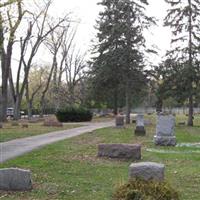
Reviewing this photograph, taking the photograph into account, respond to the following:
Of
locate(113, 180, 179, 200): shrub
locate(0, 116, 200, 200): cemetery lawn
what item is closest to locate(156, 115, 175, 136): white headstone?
locate(0, 116, 200, 200): cemetery lawn

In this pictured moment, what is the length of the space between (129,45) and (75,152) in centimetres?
2890

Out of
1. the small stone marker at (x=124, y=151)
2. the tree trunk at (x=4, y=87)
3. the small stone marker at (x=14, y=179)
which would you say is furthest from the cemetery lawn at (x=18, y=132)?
the tree trunk at (x=4, y=87)

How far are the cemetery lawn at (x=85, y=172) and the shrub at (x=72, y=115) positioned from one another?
31.0m

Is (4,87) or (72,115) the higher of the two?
(4,87)

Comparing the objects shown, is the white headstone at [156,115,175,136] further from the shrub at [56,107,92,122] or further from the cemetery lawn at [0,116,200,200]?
the shrub at [56,107,92,122]

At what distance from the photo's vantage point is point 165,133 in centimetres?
2247

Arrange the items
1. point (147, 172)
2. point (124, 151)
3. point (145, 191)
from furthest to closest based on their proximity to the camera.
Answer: point (124, 151) → point (147, 172) → point (145, 191)

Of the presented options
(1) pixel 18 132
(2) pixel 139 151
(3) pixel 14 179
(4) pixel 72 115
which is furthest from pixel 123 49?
(3) pixel 14 179

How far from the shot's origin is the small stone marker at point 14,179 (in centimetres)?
980

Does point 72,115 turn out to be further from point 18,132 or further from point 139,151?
point 139,151

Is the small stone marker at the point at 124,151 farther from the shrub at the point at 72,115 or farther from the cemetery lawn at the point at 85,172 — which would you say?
the shrub at the point at 72,115

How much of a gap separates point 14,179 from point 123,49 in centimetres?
3681

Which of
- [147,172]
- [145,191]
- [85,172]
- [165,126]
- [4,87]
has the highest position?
[4,87]

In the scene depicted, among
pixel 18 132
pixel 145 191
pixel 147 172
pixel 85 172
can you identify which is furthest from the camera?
pixel 18 132
